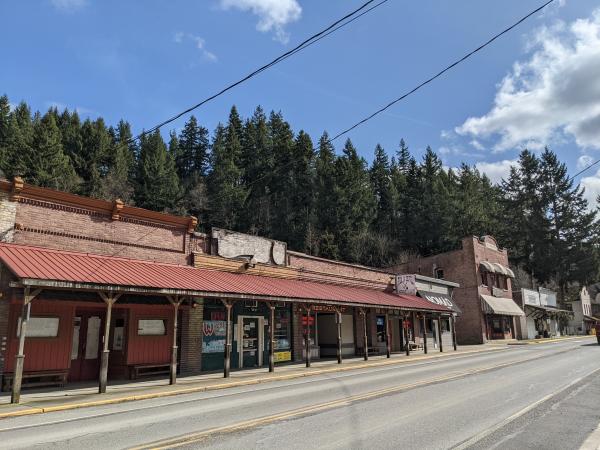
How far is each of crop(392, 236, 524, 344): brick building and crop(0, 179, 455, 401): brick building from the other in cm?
2278

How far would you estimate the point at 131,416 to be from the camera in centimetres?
935

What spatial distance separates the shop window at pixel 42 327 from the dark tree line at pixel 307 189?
1419 inches

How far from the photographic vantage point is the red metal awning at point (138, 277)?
41.4 feet

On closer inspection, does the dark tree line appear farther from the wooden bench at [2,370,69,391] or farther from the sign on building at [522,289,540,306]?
the wooden bench at [2,370,69,391]

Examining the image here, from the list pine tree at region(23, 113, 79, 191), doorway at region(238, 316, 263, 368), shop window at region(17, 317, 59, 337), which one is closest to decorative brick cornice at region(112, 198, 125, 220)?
shop window at region(17, 317, 59, 337)

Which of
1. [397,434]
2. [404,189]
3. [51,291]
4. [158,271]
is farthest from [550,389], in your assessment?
Answer: [404,189]

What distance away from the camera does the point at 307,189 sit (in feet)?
228

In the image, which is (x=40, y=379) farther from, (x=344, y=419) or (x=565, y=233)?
(x=565, y=233)

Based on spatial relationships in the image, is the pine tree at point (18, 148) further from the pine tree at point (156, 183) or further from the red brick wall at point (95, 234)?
the red brick wall at point (95, 234)

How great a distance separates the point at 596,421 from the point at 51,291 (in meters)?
14.4

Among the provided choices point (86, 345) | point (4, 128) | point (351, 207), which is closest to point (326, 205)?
point (351, 207)

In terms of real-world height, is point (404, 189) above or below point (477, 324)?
above

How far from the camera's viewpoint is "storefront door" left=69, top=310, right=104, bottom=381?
51.6 ft

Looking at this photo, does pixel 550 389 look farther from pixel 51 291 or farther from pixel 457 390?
pixel 51 291
